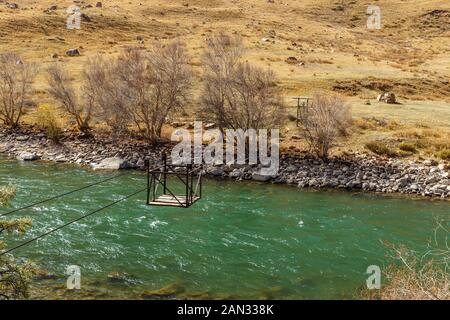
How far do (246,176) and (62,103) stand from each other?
2617 cm

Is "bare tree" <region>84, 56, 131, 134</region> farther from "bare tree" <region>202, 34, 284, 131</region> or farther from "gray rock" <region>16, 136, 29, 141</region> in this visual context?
"bare tree" <region>202, 34, 284, 131</region>

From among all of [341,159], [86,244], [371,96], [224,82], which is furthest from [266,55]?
[86,244]

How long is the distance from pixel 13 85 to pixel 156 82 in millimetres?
20200

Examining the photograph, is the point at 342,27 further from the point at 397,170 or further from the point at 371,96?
the point at 397,170

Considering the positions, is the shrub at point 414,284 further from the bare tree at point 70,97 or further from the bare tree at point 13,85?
the bare tree at point 13,85

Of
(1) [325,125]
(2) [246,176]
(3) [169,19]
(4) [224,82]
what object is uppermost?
(3) [169,19]

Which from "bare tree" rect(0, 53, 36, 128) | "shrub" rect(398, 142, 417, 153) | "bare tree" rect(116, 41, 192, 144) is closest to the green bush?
"shrub" rect(398, 142, 417, 153)

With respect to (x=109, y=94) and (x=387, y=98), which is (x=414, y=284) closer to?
(x=109, y=94)

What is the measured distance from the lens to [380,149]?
161ft

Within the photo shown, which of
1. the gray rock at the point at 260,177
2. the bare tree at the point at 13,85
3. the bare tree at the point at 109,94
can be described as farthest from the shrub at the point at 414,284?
the bare tree at the point at 13,85

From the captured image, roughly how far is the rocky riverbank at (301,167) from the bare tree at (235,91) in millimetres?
5387

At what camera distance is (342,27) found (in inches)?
4892

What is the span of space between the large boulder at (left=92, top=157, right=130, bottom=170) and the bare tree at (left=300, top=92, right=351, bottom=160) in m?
17.9

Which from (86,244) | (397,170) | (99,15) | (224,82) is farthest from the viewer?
(99,15)
